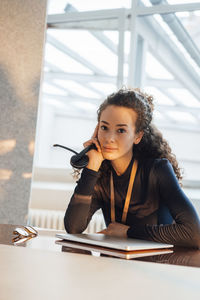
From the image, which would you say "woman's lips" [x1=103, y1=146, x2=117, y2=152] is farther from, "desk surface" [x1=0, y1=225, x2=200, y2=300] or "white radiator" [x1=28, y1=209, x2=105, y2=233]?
"white radiator" [x1=28, y1=209, x2=105, y2=233]

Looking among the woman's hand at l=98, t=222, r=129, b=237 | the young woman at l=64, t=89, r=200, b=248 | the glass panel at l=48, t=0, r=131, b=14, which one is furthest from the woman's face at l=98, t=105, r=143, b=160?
the glass panel at l=48, t=0, r=131, b=14

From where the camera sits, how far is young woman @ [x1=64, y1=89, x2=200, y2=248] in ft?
4.97

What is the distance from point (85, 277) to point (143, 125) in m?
1.03

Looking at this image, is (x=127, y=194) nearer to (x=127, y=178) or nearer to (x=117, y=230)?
(x=127, y=178)

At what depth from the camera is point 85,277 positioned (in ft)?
2.49

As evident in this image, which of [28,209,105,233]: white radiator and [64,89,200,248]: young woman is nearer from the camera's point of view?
[64,89,200,248]: young woman

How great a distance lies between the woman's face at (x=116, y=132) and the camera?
1.55 meters

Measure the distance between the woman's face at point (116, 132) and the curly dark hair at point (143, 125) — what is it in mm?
48

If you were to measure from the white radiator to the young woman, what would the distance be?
1812 millimetres

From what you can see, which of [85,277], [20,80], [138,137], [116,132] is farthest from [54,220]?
[85,277]

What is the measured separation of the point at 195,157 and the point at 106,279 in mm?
5983

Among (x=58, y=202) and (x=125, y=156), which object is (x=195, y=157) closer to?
(x=58, y=202)

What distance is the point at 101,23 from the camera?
11.7 feet

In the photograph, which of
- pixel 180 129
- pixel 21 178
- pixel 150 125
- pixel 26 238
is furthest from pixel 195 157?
pixel 26 238
